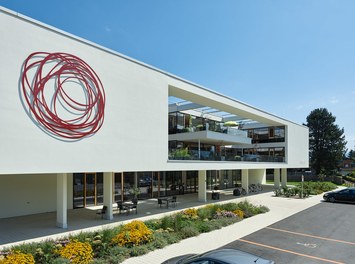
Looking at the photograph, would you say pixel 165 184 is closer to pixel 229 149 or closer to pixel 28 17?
pixel 229 149

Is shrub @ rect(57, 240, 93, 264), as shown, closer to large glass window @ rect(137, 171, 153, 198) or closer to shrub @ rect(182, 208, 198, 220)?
shrub @ rect(182, 208, 198, 220)

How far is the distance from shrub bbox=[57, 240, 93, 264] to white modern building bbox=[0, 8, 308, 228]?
3.73 meters

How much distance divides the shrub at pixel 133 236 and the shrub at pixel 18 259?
9.22 ft

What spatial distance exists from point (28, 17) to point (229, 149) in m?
27.9

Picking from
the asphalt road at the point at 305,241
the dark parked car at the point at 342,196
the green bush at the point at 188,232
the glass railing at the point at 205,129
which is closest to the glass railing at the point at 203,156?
the glass railing at the point at 205,129

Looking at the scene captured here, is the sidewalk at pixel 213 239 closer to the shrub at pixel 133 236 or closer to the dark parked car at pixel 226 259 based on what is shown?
the shrub at pixel 133 236

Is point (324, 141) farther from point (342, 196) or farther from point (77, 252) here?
point (77, 252)

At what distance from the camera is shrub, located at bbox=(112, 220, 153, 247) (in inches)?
395

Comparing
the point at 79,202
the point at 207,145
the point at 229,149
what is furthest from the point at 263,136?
the point at 79,202

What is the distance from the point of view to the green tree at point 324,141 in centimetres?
5075

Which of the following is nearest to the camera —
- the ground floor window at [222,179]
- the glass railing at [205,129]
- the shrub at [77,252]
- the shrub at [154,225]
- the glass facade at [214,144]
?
the shrub at [77,252]

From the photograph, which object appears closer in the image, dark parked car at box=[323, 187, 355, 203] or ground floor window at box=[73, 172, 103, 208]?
ground floor window at box=[73, 172, 103, 208]

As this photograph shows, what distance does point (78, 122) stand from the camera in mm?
12516

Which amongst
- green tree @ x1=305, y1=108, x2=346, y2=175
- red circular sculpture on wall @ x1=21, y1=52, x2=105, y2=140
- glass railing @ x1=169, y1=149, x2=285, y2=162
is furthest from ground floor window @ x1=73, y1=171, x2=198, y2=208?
green tree @ x1=305, y1=108, x2=346, y2=175
